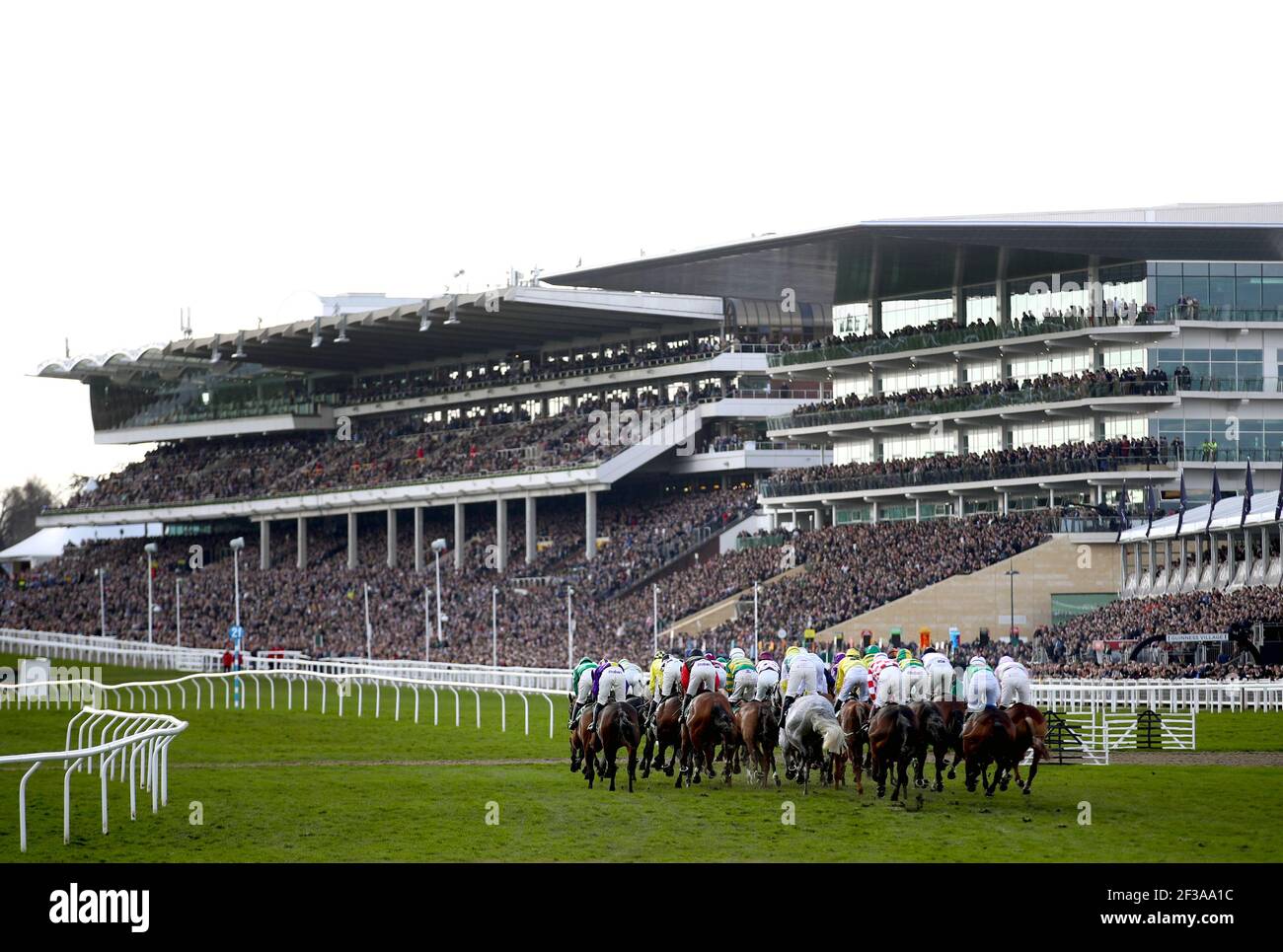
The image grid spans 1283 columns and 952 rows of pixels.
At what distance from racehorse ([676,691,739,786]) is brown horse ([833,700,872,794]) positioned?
1.25 m

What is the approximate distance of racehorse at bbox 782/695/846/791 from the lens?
66.3ft

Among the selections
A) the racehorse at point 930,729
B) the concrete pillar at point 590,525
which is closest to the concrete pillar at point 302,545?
the concrete pillar at point 590,525

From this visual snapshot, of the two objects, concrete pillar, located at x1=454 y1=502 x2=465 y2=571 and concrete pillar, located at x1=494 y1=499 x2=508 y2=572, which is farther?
concrete pillar, located at x1=454 y1=502 x2=465 y2=571

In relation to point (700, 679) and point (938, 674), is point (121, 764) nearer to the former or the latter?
point (700, 679)

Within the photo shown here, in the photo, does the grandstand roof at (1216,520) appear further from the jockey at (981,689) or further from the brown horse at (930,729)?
the brown horse at (930,729)

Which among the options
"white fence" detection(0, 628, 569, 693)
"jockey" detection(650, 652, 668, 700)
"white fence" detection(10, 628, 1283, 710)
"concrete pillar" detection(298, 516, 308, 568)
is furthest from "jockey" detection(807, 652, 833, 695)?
"concrete pillar" detection(298, 516, 308, 568)

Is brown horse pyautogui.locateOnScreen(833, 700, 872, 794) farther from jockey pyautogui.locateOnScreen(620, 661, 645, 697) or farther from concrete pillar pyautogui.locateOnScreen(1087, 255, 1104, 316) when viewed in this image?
concrete pillar pyautogui.locateOnScreen(1087, 255, 1104, 316)

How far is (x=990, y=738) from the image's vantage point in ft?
66.0

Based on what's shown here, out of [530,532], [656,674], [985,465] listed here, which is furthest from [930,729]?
[530,532]

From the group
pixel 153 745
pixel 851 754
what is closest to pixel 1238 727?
pixel 851 754

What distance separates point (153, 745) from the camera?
62.4 ft

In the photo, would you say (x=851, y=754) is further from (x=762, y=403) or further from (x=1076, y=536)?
(x=762, y=403)

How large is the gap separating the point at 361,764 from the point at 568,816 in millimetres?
8282

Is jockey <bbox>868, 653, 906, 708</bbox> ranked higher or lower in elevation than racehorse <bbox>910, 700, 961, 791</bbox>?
higher
